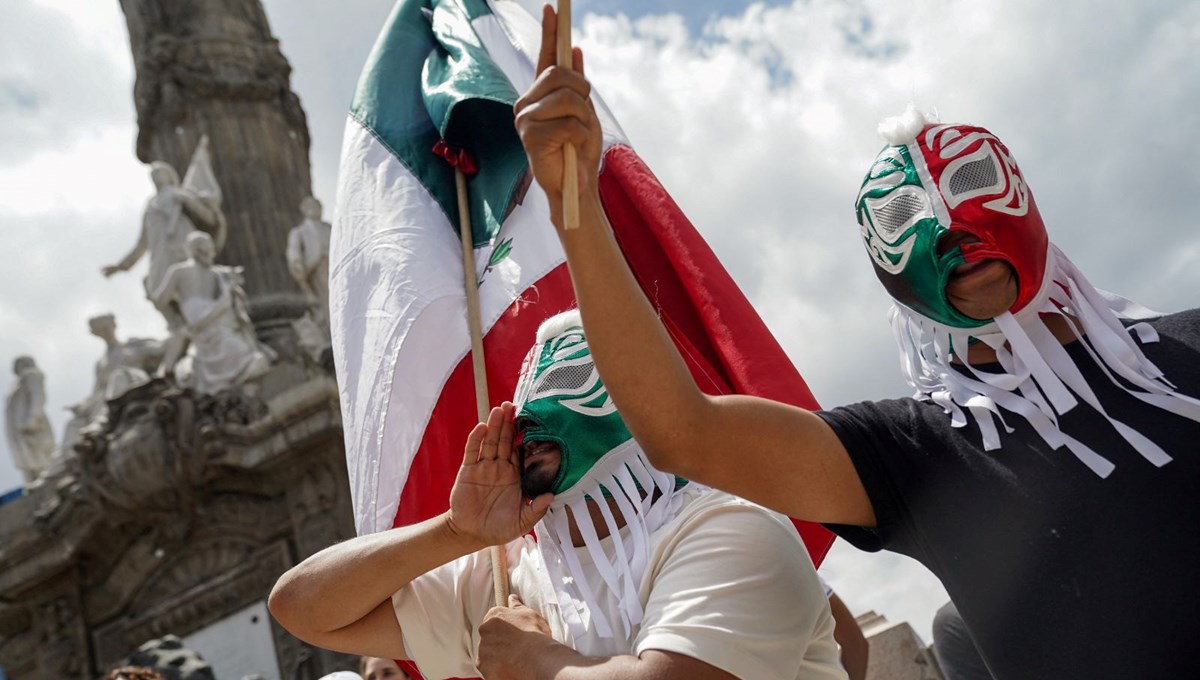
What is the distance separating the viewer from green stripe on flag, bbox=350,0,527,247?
3.53 metres

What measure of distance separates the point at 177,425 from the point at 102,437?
87cm

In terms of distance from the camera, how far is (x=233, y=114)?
1814 centimetres

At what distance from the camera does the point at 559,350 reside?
88.7 inches

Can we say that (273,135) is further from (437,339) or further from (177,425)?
(437,339)

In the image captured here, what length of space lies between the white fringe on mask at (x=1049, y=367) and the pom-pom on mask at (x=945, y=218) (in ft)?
0.13

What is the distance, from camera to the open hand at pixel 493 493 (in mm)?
2094

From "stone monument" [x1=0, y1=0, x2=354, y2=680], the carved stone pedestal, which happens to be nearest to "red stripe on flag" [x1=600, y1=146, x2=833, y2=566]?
"stone monument" [x1=0, y1=0, x2=354, y2=680]

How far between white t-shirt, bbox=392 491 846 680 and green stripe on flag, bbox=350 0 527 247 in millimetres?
1498

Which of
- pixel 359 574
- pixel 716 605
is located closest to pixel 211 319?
pixel 359 574

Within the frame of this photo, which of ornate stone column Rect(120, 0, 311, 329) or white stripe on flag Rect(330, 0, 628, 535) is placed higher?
ornate stone column Rect(120, 0, 311, 329)

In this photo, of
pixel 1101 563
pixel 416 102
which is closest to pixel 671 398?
pixel 1101 563

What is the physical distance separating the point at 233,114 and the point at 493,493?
56.4 feet

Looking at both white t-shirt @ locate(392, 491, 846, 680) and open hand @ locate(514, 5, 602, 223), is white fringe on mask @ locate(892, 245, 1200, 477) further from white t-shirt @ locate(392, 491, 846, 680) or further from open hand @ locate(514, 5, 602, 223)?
open hand @ locate(514, 5, 602, 223)

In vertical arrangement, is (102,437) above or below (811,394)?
above
